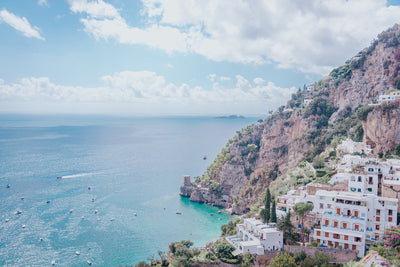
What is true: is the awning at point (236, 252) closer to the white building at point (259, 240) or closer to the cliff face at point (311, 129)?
the white building at point (259, 240)

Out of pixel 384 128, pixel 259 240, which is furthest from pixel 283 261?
pixel 384 128

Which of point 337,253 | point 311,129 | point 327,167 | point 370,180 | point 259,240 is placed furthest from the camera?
point 311,129

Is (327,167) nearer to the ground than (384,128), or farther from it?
nearer to the ground

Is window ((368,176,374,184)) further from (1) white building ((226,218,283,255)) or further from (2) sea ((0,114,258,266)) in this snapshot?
(2) sea ((0,114,258,266))

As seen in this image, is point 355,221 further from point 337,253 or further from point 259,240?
point 259,240

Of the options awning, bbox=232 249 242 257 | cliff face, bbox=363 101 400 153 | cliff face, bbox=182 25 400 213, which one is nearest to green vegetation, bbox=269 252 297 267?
awning, bbox=232 249 242 257

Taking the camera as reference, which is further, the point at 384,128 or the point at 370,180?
the point at 384,128
